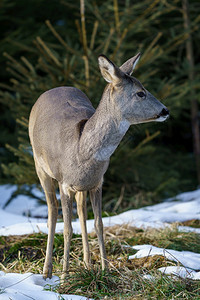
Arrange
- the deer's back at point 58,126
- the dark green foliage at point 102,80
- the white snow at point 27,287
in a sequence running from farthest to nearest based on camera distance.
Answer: the dark green foliage at point 102,80 < the deer's back at point 58,126 < the white snow at point 27,287

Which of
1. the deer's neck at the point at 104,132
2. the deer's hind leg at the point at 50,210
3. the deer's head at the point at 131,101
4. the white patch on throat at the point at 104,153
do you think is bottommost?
the deer's hind leg at the point at 50,210

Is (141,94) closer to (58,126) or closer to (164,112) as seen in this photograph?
(164,112)

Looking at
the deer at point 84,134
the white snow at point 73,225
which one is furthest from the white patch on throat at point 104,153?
the white snow at point 73,225

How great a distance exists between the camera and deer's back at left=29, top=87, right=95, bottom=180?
4.00 meters

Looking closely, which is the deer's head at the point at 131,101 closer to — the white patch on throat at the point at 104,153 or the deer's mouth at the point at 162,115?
the deer's mouth at the point at 162,115

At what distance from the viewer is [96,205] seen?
411 cm

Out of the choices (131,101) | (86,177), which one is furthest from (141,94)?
(86,177)

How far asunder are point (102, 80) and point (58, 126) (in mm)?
3366

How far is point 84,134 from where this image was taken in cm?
390

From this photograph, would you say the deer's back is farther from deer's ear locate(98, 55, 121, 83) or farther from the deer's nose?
the deer's nose

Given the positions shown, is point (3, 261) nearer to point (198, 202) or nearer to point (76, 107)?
point (76, 107)

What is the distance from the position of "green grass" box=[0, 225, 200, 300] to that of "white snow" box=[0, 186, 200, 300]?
13 cm

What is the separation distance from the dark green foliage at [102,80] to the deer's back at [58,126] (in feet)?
3.25

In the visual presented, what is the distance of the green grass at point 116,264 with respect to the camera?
141 inches
